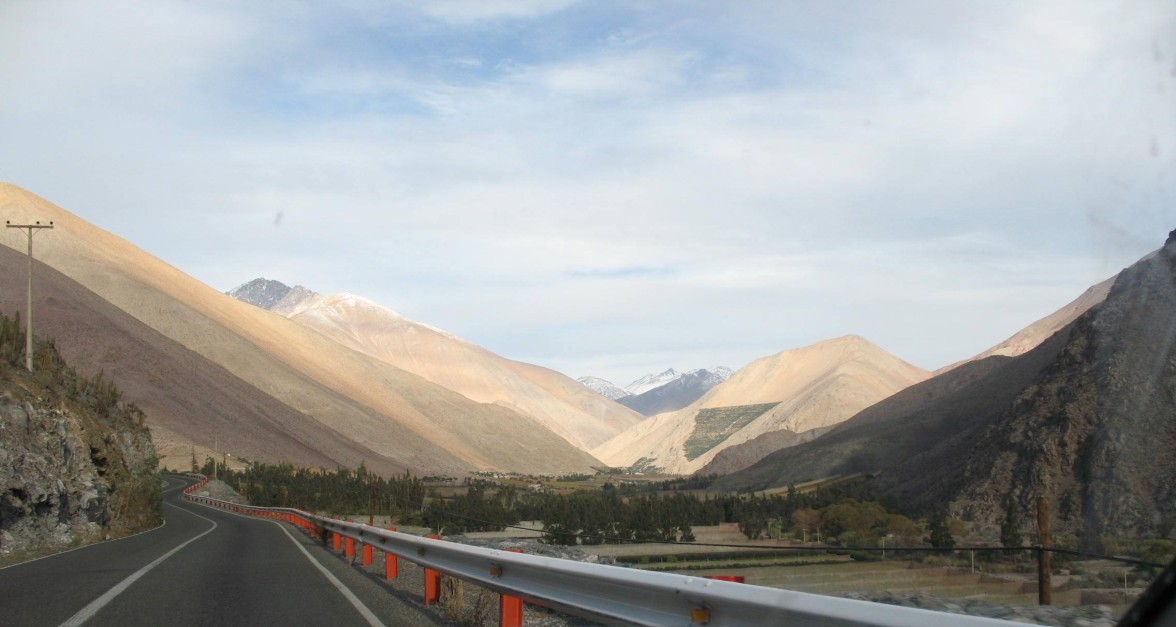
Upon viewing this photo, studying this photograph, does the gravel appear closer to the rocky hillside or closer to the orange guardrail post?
the orange guardrail post

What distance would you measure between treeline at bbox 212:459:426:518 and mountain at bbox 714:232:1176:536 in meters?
31.6

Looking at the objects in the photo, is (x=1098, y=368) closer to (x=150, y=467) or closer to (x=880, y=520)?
(x=880, y=520)

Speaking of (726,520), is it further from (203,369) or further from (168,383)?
(203,369)

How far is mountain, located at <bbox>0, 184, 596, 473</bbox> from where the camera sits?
406 ft

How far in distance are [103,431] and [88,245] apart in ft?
508

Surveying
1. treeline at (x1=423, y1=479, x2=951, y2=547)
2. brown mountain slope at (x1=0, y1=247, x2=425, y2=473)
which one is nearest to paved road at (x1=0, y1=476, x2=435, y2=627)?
treeline at (x1=423, y1=479, x2=951, y2=547)

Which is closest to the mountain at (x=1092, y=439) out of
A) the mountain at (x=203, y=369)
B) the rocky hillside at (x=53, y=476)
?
the rocky hillside at (x=53, y=476)

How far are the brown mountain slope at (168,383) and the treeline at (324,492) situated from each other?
14466mm

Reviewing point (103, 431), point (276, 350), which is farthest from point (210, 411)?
point (103, 431)

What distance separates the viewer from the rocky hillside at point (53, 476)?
2400 cm

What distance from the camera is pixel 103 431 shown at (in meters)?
38.3

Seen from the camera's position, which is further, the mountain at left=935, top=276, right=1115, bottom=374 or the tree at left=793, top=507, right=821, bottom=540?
the mountain at left=935, top=276, right=1115, bottom=374

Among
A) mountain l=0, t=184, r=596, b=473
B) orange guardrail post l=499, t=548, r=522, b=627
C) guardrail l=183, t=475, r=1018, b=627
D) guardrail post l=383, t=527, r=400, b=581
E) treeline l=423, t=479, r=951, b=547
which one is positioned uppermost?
mountain l=0, t=184, r=596, b=473

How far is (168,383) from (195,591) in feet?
407
